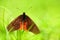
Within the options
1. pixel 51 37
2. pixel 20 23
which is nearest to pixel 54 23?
pixel 51 37

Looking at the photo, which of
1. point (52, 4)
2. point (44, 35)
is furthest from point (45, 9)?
point (44, 35)

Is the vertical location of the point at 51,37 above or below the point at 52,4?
below

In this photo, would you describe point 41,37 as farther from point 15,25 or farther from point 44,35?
point 15,25

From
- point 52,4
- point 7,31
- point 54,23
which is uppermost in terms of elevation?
point 52,4
